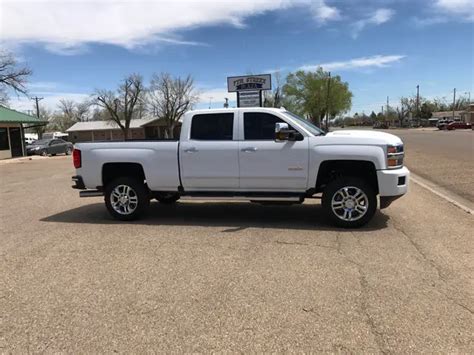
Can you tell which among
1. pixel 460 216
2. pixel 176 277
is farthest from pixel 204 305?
pixel 460 216

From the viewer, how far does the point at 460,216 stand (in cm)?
790

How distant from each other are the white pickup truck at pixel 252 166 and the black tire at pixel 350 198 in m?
0.02

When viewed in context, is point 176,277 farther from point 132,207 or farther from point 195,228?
point 132,207

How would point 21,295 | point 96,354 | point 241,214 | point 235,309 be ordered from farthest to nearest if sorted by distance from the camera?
point 241,214 < point 21,295 < point 235,309 < point 96,354

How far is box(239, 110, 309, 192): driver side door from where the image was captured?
23.9 feet

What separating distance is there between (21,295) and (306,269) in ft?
9.94

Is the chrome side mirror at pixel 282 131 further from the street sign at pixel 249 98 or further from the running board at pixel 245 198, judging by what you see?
the street sign at pixel 249 98

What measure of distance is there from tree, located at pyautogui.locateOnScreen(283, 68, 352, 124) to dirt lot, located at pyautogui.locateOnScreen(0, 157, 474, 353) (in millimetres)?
79032

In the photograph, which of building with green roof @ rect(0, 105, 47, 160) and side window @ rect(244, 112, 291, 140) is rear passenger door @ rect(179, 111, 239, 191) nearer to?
side window @ rect(244, 112, 291, 140)

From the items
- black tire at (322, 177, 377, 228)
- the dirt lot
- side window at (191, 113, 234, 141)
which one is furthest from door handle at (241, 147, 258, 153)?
black tire at (322, 177, 377, 228)

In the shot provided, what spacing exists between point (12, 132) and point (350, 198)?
37653mm

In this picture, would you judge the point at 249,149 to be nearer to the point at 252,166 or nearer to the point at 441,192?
the point at 252,166

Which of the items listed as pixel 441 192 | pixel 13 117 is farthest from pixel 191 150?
pixel 13 117

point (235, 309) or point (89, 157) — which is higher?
point (89, 157)
